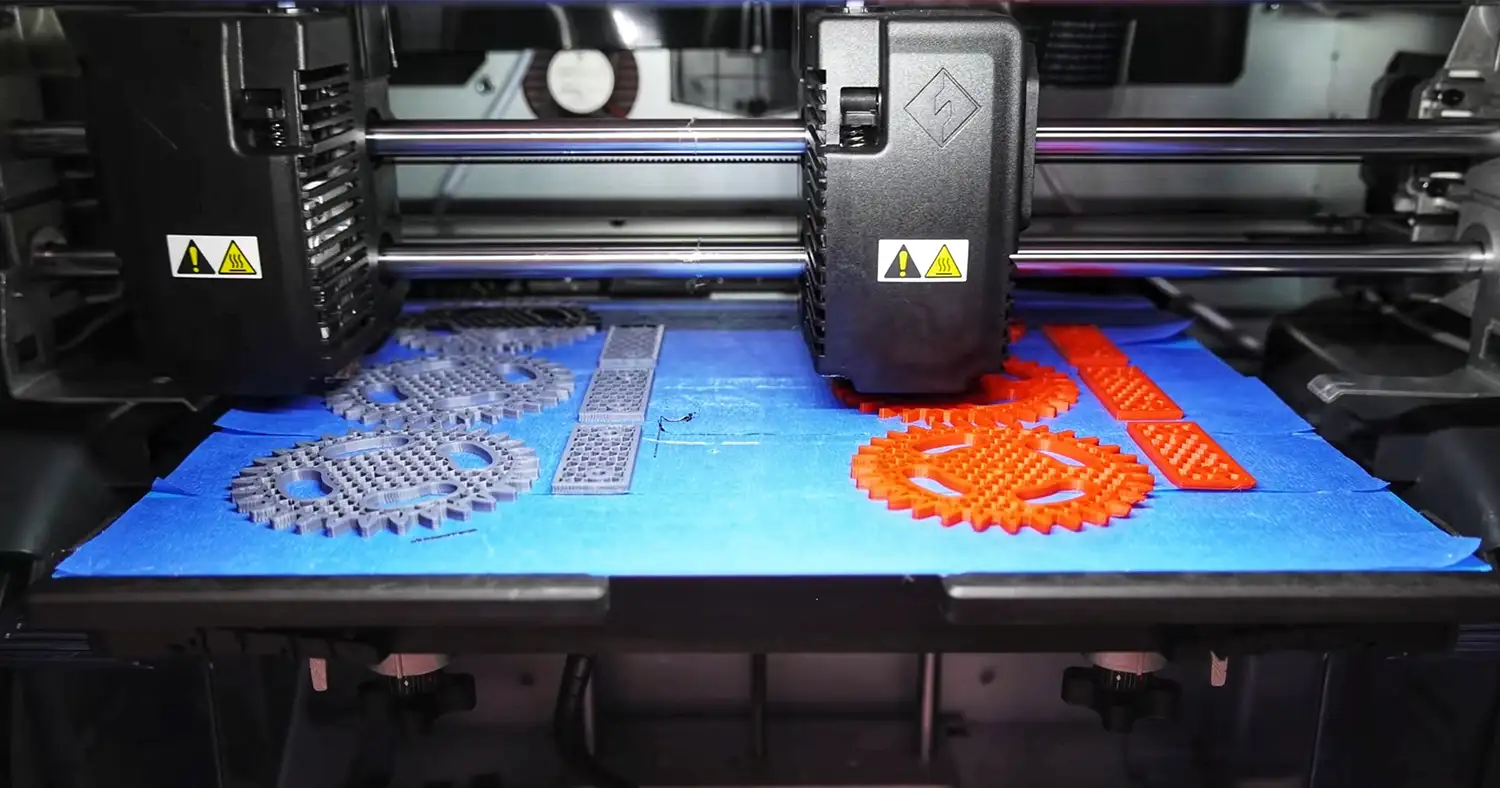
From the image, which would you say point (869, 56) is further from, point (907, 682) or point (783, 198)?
point (907, 682)

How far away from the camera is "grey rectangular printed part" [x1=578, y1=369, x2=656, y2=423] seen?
1.22 metres

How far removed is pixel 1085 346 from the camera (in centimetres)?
146

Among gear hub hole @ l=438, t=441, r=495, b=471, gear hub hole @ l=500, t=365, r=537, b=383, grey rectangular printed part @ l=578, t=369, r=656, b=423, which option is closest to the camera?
gear hub hole @ l=438, t=441, r=495, b=471

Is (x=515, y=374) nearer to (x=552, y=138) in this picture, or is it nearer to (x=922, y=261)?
(x=552, y=138)

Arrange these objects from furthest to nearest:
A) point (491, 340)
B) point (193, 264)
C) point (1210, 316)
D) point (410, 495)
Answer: point (1210, 316)
point (491, 340)
point (193, 264)
point (410, 495)

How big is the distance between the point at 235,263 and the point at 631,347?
0.49 metres

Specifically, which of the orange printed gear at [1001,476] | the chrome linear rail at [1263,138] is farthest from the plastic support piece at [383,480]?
the chrome linear rail at [1263,138]

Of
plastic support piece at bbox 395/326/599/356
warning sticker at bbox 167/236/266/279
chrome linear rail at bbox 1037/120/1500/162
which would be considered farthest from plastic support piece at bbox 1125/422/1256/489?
warning sticker at bbox 167/236/266/279

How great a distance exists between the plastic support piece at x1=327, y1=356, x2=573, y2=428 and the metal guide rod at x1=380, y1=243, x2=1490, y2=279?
0.36ft

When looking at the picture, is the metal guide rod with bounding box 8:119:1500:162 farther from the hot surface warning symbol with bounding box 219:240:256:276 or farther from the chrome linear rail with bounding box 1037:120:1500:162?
the hot surface warning symbol with bounding box 219:240:256:276

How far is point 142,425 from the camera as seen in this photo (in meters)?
1.21

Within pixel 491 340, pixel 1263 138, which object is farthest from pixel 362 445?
pixel 1263 138

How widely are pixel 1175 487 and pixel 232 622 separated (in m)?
0.82

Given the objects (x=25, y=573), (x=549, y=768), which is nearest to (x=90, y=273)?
(x=25, y=573)
